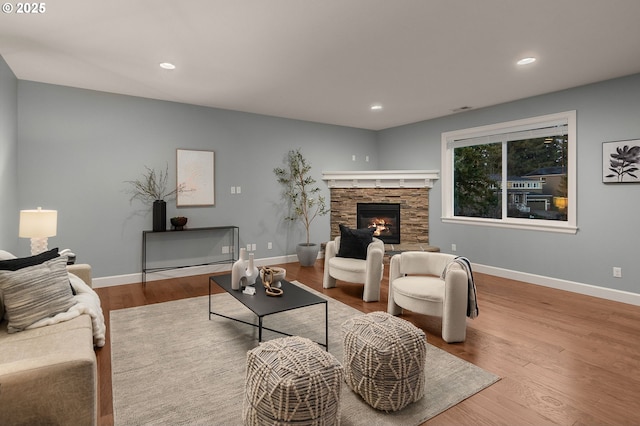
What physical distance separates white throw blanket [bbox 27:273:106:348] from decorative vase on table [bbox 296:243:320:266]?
331 centimetres

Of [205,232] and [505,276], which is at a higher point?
[205,232]

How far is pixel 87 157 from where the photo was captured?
444 centimetres

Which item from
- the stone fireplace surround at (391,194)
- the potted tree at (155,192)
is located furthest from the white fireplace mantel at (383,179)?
the potted tree at (155,192)

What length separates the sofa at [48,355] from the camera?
4.59 ft

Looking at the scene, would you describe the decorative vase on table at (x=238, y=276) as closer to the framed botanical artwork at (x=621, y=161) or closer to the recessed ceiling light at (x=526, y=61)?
the recessed ceiling light at (x=526, y=61)

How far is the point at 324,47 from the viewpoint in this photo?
316cm

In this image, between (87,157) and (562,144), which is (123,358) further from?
(562,144)

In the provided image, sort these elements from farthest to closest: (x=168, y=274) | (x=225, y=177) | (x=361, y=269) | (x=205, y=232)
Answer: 1. (x=225, y=177)
2. (x=205, y=232)
3. (x=168, y=274)
4. (x=361, y=269)

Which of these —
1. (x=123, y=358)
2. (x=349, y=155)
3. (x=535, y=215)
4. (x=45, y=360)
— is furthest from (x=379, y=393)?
(x=349, y=155)

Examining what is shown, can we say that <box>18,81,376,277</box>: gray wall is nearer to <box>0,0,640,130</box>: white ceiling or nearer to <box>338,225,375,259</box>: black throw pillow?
<box>0,0,640,130</box>: white ceiling

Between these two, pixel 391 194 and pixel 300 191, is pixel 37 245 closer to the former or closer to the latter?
pixel 300 191

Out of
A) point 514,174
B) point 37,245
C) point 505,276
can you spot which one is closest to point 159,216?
point 37,245

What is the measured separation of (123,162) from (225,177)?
1433 millimetres

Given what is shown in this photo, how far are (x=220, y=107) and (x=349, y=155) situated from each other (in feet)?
8.89
